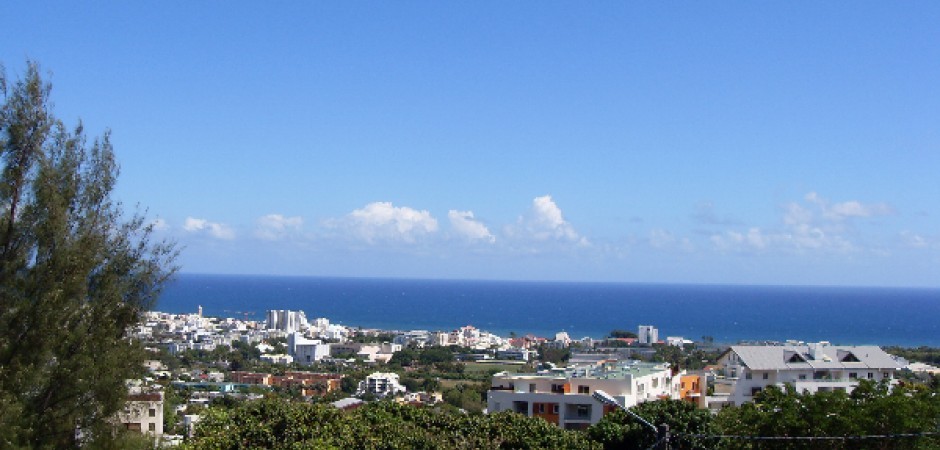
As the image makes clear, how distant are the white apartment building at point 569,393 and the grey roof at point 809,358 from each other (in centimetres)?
390

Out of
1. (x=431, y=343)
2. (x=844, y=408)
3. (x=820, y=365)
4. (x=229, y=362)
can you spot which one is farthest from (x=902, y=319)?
(x=844, y=408)

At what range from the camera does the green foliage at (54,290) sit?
22.8ft

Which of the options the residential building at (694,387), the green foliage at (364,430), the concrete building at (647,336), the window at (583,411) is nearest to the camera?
the green foliage at (364,430)

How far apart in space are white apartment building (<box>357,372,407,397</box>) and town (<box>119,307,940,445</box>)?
0.12 meters

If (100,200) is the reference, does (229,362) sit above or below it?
below

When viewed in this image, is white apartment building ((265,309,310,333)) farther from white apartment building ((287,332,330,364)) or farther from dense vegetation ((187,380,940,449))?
dense vegetation ((187,380,940,449))

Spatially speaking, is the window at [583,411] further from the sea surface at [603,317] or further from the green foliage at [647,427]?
the sea surface at [603,317]

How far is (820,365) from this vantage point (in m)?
28.2

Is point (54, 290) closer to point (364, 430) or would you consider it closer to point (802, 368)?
point (364, 430)

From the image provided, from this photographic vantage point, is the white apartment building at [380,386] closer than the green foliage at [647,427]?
No

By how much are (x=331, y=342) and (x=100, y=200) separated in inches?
3486

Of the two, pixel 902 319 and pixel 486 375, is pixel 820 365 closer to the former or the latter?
pixel 486 375

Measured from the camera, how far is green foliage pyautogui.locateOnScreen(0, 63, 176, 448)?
6.94 metres

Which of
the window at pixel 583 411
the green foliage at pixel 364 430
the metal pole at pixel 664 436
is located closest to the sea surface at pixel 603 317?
the window at pixel 583 411
